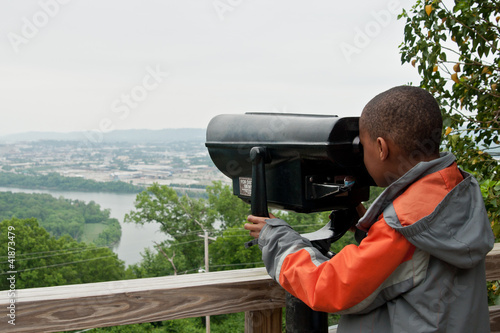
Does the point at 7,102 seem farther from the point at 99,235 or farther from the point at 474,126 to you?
the point at 474,126

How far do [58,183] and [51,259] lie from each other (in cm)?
340

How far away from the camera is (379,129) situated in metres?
0.82

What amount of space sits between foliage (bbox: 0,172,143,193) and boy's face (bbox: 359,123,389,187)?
19236 millimetres

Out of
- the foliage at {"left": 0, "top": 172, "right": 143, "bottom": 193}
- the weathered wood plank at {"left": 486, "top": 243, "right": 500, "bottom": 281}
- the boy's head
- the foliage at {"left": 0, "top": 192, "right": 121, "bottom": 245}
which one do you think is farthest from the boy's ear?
the foliage at {"left": 0, "top": 192, "right": 121, "bottom": 245}

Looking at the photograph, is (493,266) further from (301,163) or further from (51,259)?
(51,259)

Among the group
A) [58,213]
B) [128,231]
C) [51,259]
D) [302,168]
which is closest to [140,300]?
[302,168]

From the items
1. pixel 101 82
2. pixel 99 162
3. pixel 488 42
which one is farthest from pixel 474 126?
pixel 101 82

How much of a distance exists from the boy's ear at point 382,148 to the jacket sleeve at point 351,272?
0.12m

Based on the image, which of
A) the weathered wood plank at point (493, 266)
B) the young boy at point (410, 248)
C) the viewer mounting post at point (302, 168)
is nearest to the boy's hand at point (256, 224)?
the viewer mounting post at point (302, 168)

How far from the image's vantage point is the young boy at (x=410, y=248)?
752 mm

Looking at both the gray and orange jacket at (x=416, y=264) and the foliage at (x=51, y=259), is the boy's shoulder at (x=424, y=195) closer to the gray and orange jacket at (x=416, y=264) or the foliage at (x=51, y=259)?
the gray and orange jacket at (x=416, y=264)

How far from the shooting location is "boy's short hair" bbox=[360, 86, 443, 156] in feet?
2.58

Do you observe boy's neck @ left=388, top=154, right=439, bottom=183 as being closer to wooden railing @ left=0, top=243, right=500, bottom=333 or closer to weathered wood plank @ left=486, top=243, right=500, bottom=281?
wooden railing @ left=0, top=243, right=500, bottom=333

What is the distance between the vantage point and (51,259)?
19953 mm
